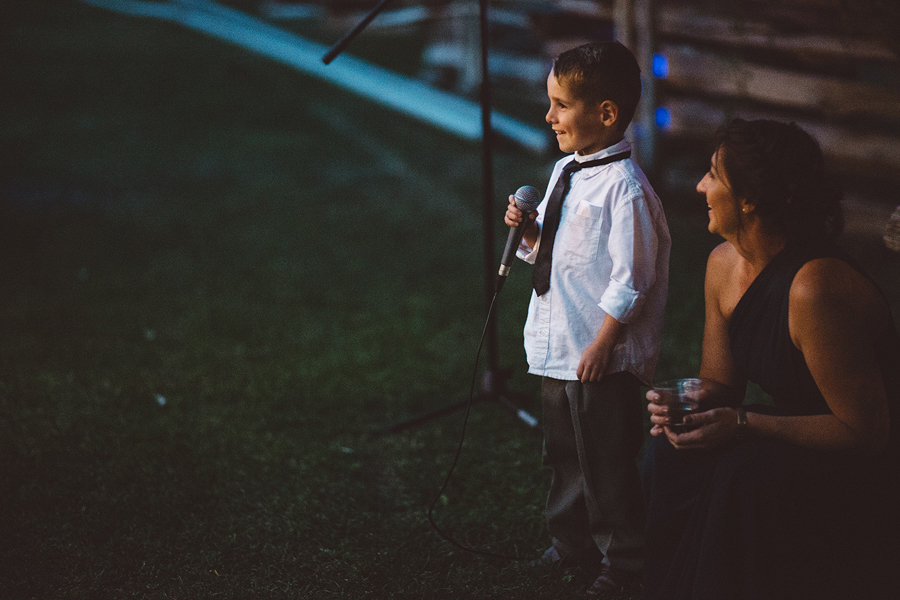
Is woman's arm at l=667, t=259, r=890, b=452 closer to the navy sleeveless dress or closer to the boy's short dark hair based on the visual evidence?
the navy sleeveless dress

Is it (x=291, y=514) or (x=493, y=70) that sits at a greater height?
(x=493, y=70)

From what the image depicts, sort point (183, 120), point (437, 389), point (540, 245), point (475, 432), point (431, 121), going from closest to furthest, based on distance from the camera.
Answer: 1. point (540, 245)
2. point (475, 432)
3. point (437, 389)
4. point (431, 121)
5. point (183, 120)

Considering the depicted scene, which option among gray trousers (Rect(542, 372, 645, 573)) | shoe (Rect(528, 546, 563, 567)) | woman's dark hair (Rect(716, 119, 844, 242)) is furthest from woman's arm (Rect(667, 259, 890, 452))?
shoe (Rect(528, 546, 563, 567))

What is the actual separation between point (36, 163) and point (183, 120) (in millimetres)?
2175

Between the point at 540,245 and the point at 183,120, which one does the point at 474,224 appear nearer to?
the point at 540,245

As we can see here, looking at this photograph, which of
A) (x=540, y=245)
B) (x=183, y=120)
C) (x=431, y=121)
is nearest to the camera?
(x=540, y=245)

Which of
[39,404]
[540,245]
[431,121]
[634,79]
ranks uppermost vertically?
[634,79]

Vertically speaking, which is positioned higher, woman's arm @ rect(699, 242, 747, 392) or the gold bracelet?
woman's arm @ rect(699, 242, 747, 392)

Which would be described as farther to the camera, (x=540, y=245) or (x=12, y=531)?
(x=12, y=531)

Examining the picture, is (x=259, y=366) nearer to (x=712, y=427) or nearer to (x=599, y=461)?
(x=599, y=461)

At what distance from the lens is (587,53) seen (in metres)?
2.23

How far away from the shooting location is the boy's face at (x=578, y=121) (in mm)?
2254

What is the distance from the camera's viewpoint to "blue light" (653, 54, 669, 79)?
614 centimetres

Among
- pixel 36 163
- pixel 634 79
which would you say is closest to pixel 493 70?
pixel 36 163
